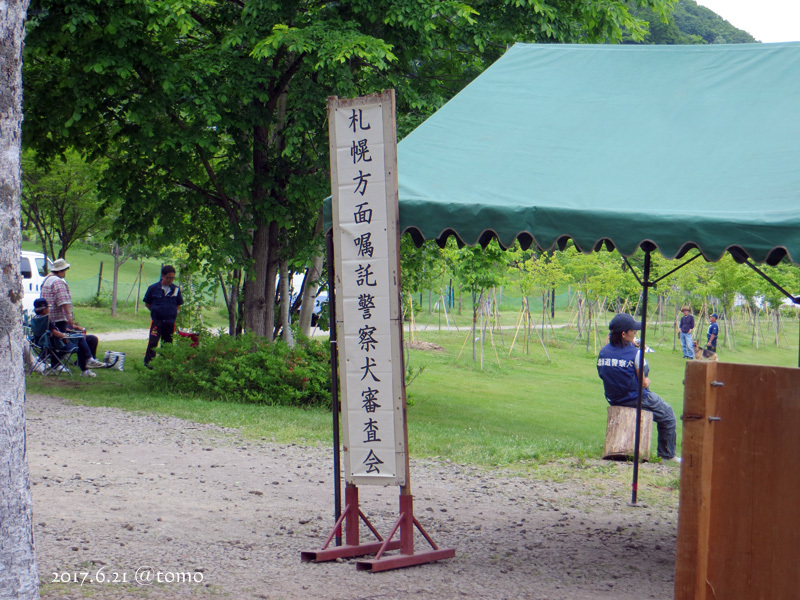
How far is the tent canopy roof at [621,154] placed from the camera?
434 cm

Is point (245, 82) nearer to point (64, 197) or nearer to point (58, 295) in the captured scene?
point (58, 295)

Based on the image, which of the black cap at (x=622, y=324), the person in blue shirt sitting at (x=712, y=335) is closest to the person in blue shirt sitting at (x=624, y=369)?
the black cap at (x=622, y=324)

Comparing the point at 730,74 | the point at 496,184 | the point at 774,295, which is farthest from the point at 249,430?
the point at 774,295

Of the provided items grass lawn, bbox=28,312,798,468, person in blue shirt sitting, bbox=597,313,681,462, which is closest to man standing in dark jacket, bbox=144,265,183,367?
grass lawn, bbox=28,312,798,468

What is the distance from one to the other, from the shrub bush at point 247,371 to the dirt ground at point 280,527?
2668 millimetres

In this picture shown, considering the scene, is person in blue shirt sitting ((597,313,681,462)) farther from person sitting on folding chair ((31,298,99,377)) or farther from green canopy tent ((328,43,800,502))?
person sitting on folding chair ((31,298,99,377))

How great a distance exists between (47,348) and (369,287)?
1007 centimetres

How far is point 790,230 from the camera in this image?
13.1ft

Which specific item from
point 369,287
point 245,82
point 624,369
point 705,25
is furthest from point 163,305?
point 705,25

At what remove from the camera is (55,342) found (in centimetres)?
1334

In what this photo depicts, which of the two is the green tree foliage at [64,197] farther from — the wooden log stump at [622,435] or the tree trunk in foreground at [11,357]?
the tree trunk in foreground at [11,357]

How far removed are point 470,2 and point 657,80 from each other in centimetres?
654

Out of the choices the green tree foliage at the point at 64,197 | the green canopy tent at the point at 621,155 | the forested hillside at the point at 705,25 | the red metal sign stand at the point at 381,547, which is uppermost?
the forested hillside at the point at 705,25

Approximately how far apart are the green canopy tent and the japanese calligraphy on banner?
0.68 feet
